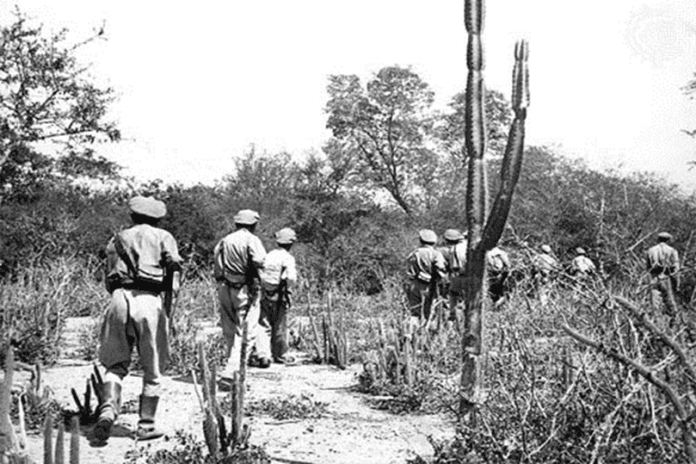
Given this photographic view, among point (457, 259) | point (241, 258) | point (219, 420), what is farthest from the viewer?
point (457, 259)

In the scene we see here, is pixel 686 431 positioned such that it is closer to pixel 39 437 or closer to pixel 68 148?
pixel 39 437

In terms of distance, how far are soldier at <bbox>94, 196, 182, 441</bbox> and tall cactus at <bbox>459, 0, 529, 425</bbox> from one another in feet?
7.83

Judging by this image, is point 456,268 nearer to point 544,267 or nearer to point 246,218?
point 246,218

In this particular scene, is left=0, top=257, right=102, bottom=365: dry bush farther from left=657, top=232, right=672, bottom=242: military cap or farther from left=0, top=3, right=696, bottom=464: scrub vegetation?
left=657, top=232, right=672, bottom=242: military cap

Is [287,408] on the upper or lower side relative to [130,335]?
lower

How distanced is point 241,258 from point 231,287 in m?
0.36

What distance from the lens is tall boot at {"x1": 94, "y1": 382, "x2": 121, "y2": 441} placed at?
5324 millimetres

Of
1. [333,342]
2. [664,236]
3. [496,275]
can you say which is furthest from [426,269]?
[664,236]

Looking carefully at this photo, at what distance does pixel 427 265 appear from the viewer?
10.9 meters

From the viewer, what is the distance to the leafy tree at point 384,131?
3916 cm

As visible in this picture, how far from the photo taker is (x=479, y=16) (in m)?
5.04

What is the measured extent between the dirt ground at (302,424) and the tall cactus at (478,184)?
25.9 inches

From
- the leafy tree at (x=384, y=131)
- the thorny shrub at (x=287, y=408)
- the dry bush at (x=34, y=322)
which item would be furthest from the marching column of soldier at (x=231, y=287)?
the leafy tree at (x=384, y=131)

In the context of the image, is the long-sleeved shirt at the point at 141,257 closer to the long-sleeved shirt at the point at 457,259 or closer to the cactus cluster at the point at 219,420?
the cactus cluster at the point at 219,420
